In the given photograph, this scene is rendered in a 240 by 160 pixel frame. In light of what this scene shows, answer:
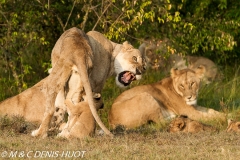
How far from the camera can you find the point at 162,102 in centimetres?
966

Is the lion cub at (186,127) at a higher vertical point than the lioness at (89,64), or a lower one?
lower

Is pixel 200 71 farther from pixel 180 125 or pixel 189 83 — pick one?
pixel 180 125

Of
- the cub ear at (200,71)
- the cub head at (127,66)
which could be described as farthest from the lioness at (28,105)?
the cub ear at (200,71)

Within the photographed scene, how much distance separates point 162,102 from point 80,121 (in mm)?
2866

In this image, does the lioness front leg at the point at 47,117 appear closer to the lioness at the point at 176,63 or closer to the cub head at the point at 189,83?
the cub head at the point at 189,83

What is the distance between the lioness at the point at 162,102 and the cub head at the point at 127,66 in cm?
91

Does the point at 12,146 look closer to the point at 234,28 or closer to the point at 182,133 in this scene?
the point at 182,133

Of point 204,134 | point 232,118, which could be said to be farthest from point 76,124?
point 232,118

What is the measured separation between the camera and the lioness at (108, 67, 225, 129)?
9008mm

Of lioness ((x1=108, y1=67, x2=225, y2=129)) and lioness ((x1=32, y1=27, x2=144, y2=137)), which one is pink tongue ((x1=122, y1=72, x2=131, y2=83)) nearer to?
lioness ((x1=32, y1=27, x2=144, y2=137))

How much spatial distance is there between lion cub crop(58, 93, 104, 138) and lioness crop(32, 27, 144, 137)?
18cm

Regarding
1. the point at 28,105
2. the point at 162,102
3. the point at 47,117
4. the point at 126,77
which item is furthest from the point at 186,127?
the point at 28,105

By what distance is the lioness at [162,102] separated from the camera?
9008 millimetres

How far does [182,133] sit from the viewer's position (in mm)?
7516
